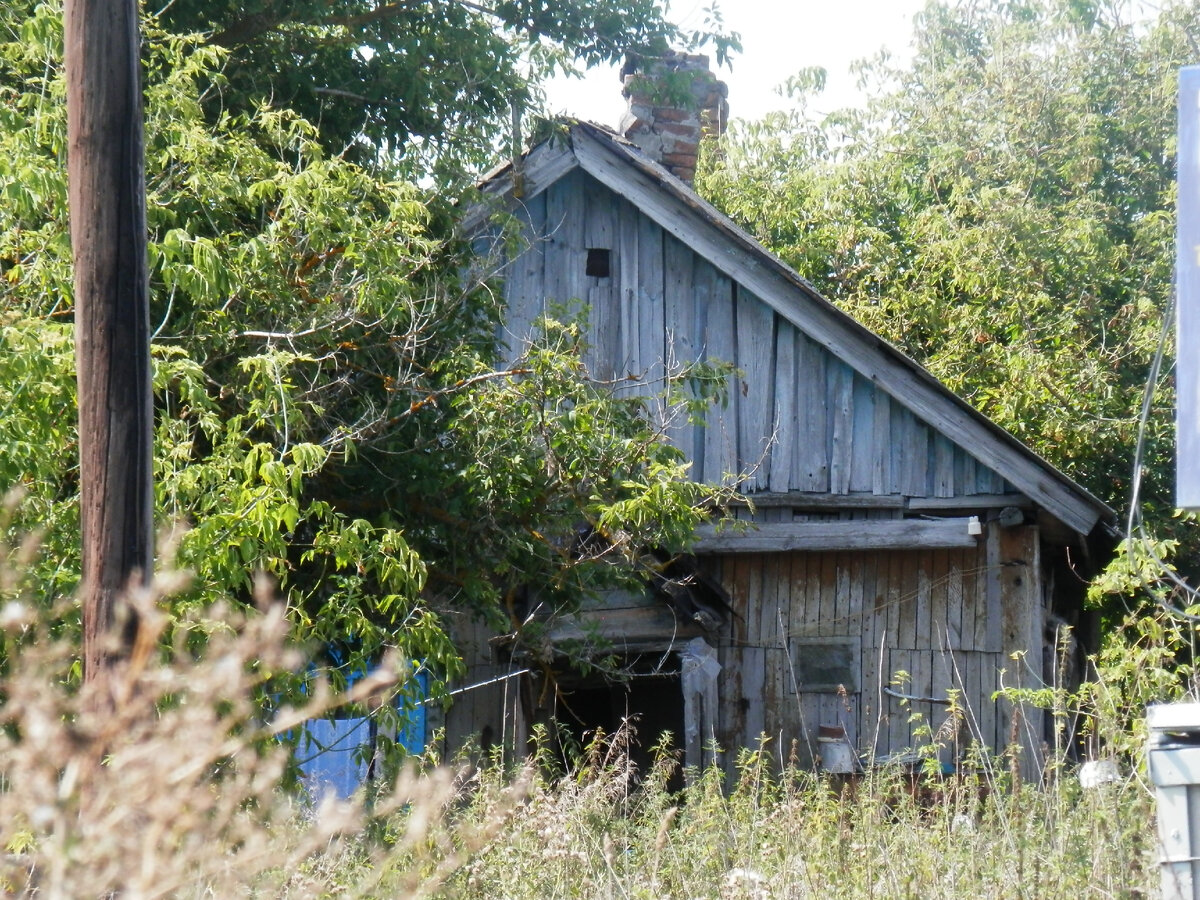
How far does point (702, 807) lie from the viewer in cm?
608

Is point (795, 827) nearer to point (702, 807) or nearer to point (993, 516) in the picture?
point (702, 807)

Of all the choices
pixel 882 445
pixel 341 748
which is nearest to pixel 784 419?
pixel 882 445

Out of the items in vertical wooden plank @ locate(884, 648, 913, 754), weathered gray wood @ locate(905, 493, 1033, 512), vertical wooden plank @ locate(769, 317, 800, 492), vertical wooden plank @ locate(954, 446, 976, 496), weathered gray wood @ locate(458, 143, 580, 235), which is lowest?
vertical wooden plank @ locate(884, 648, 913, 754)

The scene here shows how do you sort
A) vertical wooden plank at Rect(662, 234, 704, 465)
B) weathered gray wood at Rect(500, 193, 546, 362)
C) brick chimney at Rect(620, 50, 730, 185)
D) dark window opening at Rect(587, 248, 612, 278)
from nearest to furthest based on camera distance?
1. weathered gray wood at Rect(500, 193, 546, 362)
2. vertical wooden plank at Rect(662, 234, 704, 465)
3. dark window opening at Rect(587, 248, 612, 278)
4. brick chimney at Rect(620, 50, 730, 185)

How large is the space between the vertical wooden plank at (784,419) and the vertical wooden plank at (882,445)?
0.62 meters

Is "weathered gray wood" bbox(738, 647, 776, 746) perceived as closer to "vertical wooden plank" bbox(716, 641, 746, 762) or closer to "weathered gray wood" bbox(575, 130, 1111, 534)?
"vertical wooden plank" bbox(716, 641, 746, 762)

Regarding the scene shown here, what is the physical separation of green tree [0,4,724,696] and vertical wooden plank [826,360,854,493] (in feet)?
8.20

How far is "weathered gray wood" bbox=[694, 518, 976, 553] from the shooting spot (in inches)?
407

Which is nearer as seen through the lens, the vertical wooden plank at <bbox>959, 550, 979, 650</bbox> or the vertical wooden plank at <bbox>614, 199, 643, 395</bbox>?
the vertical wooden plank at <bbox>959, 550, 979, 650</bbox>

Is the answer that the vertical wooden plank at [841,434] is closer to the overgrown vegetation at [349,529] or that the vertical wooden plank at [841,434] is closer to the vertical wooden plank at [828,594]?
the vertical wooden plank at [828,594]

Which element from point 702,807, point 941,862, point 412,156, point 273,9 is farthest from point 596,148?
point 941,862

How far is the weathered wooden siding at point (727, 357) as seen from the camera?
10609 mm

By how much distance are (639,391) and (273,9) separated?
4.01m

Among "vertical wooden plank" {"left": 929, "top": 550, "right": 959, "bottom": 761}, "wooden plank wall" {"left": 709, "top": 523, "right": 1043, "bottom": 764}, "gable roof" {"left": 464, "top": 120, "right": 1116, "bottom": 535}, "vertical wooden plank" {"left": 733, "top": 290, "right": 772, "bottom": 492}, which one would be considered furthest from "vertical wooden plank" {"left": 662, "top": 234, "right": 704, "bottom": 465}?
"vertical wooden plank" {"left": 929, "top": 550, "right": 959, "bottom": 761}
